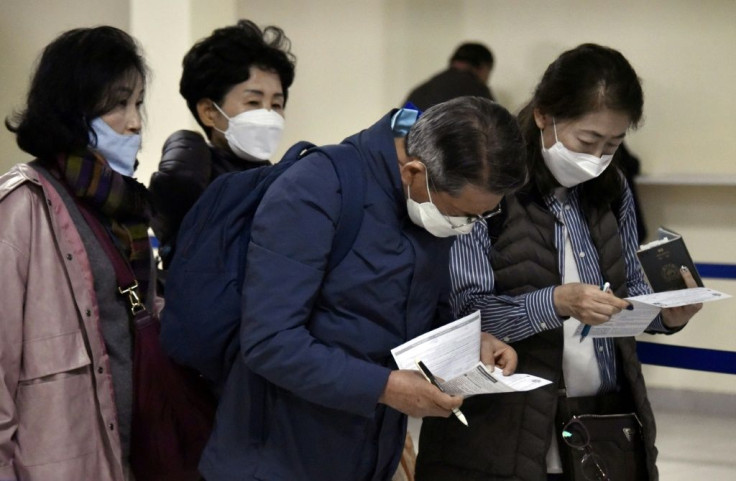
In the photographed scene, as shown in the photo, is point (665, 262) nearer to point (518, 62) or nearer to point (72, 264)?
point (72, 264)

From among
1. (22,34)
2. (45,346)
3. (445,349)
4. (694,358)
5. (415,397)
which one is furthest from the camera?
(22,34)

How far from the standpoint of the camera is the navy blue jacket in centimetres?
198

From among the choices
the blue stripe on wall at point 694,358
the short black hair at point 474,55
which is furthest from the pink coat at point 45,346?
the short black hair at point 474,55

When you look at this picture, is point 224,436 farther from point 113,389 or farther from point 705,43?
point 705,43

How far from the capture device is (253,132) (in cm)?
339

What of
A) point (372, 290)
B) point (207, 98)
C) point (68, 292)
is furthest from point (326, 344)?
point (207, 98)

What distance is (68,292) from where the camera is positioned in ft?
7.49

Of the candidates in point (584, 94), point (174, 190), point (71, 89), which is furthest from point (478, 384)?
point (174, 190)

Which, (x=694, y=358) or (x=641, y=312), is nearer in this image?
(x=641, y=312)

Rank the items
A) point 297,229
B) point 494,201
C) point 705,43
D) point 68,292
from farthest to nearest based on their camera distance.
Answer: point 705,43, point 68,292, point 494,201, point 297,229

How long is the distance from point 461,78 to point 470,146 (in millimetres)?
4424

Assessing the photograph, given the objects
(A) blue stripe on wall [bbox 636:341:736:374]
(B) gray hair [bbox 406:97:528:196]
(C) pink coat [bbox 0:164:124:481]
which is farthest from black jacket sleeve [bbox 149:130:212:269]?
(A) blue stripe on wall [bbox 636:341:736:374]

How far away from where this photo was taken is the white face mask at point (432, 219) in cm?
211

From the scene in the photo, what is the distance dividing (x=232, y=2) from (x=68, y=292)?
5.05 meters
